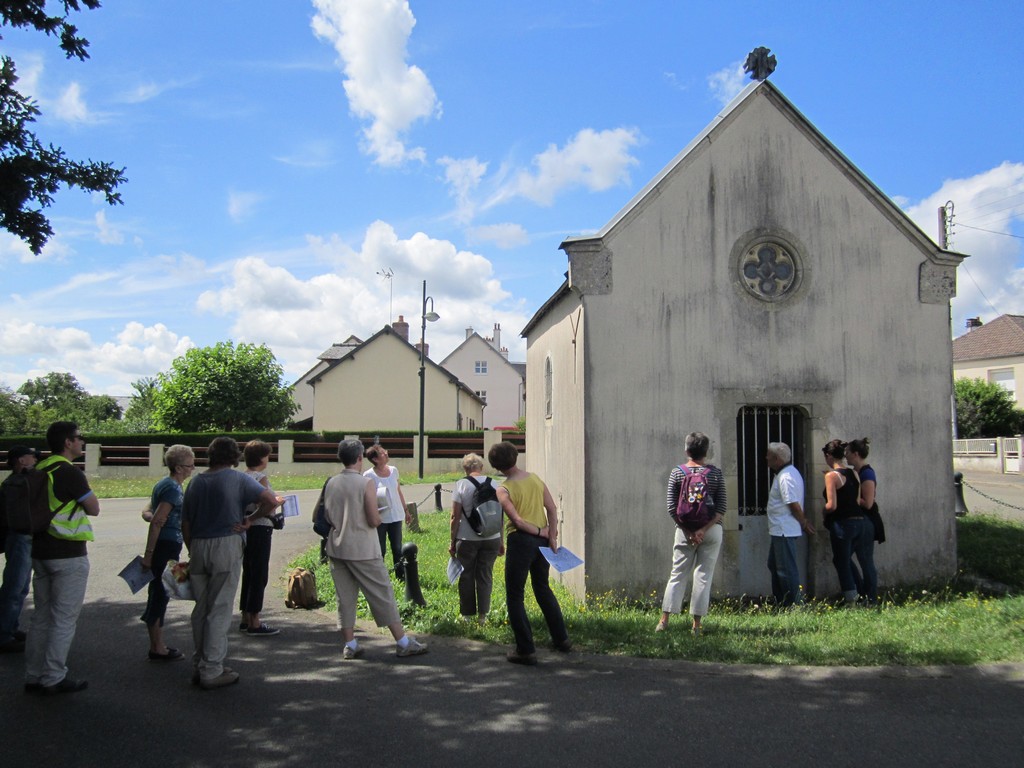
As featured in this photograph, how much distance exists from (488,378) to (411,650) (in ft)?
191

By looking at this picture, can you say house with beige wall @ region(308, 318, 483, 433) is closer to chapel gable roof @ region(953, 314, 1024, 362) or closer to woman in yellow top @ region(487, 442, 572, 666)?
chapel gable roof @ region(953, 314, 1024, 362)

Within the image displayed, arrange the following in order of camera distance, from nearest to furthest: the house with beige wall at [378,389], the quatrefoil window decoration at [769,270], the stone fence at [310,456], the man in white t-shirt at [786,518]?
the man in white t-shirt at [786,518]
the quatrefoil window decoration at [769,270]
the stone fence at [310,456]
the house with beige wall at [378,389]

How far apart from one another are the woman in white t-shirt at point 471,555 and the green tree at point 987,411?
38.0 meters

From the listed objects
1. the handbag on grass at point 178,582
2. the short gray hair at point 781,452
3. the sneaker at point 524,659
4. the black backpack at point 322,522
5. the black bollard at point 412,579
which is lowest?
the sneaker at point 524,659

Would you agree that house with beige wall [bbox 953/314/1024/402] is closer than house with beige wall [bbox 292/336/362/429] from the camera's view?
Yes

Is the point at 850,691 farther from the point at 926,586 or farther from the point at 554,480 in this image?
the point at 554,480

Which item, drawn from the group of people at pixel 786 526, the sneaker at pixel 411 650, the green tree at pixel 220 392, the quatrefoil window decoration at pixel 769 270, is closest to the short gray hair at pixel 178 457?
the sneaker at pixel 411 650

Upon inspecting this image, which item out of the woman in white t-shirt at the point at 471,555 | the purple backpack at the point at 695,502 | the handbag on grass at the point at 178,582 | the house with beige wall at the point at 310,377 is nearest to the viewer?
the handbag on grass at the point at 178,582

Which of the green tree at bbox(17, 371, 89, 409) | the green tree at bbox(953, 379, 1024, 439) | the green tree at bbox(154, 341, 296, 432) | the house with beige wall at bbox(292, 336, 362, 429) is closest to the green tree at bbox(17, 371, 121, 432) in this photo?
the green tree at bbox(17, 371, 89, 409)

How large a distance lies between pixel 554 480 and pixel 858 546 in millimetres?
4101

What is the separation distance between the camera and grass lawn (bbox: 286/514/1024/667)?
20.4ft

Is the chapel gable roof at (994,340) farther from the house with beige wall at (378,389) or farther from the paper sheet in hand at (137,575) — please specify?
the paper sheet in hand at (137,575)

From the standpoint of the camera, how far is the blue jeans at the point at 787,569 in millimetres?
8133

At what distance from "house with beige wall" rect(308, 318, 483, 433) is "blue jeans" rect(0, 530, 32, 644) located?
37.5 m
